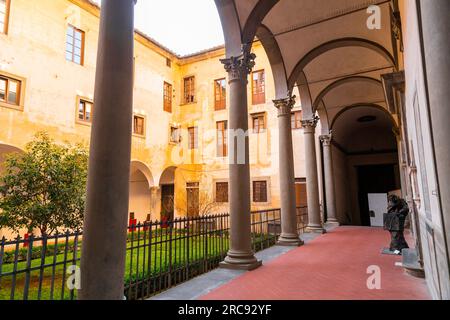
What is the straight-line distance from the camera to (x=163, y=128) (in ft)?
65.8

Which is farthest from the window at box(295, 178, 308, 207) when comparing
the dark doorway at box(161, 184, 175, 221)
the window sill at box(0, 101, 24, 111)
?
the window sill at box(0, 101, 24, 111)

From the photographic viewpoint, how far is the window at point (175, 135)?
68.6 ft

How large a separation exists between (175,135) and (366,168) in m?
14.6

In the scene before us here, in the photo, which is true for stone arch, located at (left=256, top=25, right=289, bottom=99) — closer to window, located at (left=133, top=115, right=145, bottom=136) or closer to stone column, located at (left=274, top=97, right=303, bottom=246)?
stone column, located at (left=274, top=97, right=303, bottom=246)

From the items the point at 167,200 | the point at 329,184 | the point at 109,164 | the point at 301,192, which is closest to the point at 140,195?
the point at 167,200

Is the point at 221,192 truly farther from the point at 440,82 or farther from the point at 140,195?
the point at 440,82

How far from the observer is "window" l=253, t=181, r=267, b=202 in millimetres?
18062

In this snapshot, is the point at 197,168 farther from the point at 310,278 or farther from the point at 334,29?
the point at 310,278

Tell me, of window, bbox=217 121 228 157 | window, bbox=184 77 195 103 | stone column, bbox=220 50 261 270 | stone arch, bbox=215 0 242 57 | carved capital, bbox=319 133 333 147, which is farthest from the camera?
window, bbox=184 77 195 103

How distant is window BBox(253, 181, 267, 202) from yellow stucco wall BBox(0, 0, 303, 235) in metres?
0.40

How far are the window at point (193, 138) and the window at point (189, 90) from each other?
2.21 meters

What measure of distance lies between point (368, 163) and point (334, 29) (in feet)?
46.4

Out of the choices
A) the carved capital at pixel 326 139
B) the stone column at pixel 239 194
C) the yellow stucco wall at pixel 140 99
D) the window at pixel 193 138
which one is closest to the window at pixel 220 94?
the yellow stucco wall at pixel 140 99

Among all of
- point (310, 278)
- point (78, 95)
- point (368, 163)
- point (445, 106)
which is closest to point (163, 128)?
point (78, 95)
